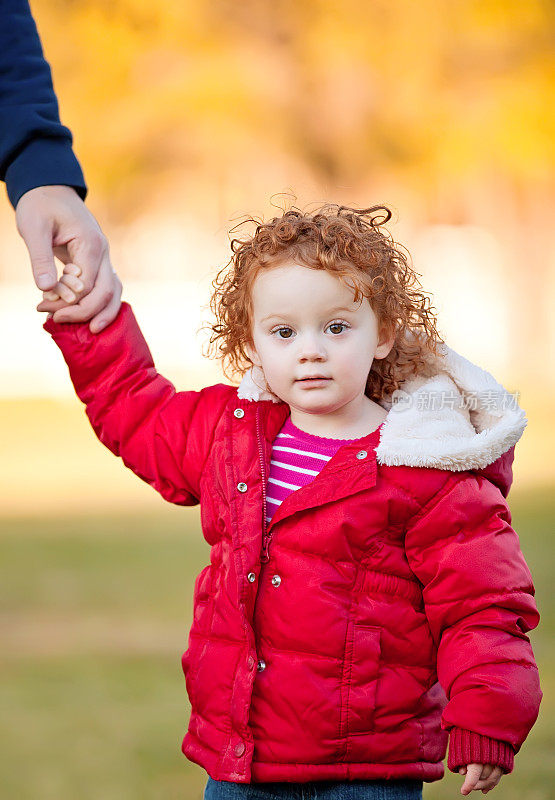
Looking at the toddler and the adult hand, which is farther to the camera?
the adult hand

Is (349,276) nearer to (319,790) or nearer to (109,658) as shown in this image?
(319,790)

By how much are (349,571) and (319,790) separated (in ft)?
1.17

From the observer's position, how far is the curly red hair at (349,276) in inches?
76.1

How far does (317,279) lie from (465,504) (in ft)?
1.39

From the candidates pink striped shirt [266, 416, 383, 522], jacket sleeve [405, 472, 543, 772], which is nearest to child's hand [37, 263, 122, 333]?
pink striped shirt [266, 416, 383, 522]

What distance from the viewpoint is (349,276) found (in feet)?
6.28

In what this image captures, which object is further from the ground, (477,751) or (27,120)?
(27,120)

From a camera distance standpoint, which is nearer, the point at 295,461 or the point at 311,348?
the point at 311,348

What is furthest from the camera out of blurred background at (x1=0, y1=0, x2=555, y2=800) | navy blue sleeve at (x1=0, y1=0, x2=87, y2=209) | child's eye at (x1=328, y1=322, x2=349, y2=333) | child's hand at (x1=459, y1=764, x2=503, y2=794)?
blurred background at (x1=0, y1=0, x2=555, y2=800)

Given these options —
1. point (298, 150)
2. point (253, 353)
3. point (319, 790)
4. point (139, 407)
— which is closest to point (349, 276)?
point (253, 353)

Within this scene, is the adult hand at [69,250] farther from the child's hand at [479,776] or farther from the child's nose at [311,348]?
the child's hand at [479,776]

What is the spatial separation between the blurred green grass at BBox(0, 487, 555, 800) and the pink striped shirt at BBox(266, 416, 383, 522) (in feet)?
4.11

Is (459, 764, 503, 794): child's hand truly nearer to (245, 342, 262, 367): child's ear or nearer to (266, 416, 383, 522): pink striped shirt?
(266, 416, 383, 522): pink striped shirt

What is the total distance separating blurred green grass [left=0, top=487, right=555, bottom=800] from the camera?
304cm
